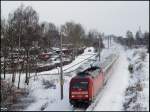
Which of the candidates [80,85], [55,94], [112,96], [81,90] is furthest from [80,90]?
[55,94]

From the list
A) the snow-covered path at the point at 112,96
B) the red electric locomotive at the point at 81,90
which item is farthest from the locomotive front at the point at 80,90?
the snow-covered path at the point at 112,96

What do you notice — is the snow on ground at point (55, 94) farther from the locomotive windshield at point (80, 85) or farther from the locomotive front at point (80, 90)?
the locomotive windshield at point (80, 85)

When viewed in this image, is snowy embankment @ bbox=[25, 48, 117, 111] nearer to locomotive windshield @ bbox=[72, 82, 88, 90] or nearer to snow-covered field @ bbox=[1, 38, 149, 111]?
snow-covered field @ bbox=[1, 38, 149, 111]

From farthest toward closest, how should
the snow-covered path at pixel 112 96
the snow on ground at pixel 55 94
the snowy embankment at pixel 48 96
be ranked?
1. the snowy embankment at pixel 48 96
2. the snow on ground at pixel 55 94
3. the snow-covered path at pixel 112 96

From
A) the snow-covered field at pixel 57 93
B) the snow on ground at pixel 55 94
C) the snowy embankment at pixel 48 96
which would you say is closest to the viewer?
the snow-covered field at pixel 57 93

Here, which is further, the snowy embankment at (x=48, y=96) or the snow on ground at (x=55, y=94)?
the snowy embankment at (x=48, y=96)

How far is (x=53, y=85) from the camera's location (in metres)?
41.6

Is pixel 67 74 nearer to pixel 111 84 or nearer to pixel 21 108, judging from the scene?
pixel 111 84

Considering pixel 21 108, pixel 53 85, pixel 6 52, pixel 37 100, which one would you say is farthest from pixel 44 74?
pixel 21 108

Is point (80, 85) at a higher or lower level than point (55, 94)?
higher

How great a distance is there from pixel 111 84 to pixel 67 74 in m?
8.81

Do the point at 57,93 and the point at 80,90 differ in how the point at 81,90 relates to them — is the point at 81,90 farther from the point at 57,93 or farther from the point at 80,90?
the point at 57,93

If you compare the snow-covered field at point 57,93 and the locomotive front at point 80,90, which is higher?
the locomotive front at point 80,90

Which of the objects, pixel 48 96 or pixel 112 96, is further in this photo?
pixel 48 96
